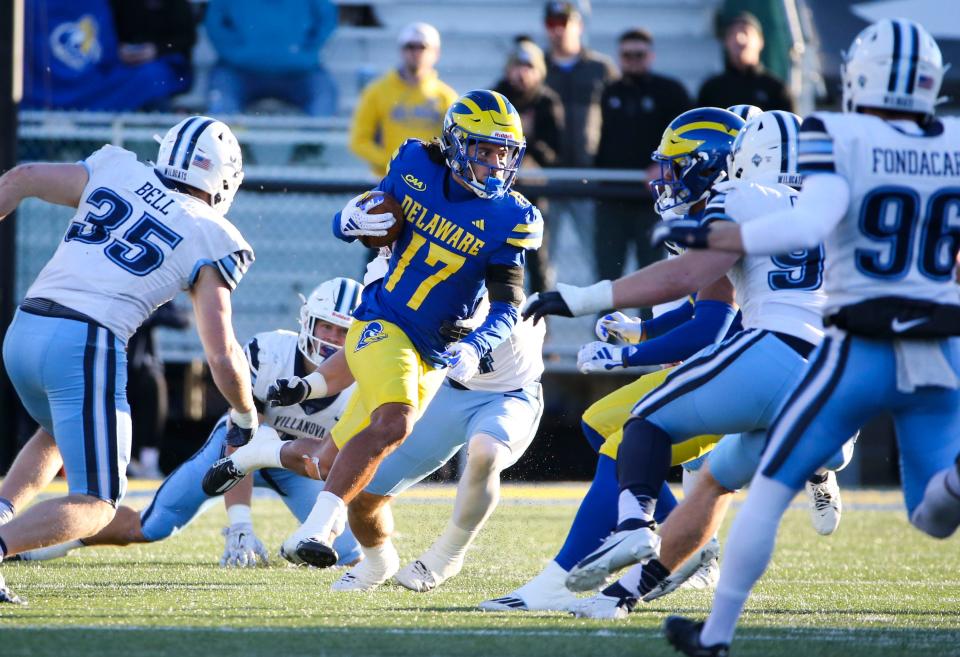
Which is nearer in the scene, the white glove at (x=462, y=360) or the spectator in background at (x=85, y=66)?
the white glove at (x=462, y=360)

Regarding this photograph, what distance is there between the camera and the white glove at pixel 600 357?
509 cm

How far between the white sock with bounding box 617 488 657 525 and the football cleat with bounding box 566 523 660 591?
0.36 ft

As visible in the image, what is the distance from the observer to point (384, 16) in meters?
12.7

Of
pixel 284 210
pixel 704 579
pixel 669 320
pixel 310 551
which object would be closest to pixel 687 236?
pixel 310 551

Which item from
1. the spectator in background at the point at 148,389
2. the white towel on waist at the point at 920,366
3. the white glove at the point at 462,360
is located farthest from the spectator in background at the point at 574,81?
the white towel on waist at the point at 920,366

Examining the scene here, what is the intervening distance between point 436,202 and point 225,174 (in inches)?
29.3

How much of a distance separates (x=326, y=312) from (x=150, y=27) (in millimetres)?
5183

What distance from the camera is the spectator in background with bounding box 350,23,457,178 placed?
9.67 metres

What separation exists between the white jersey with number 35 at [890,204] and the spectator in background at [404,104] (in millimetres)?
5944

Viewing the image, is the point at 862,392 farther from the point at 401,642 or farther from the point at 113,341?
the point at 113,341

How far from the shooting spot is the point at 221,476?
18.3 ft

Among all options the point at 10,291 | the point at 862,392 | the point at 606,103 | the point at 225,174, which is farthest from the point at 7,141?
the point at 862,392

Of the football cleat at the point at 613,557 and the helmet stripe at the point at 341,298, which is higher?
the football cleat at the point at 613,557

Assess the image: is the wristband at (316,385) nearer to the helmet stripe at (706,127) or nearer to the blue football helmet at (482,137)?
the blue football helmet at (482,137)
